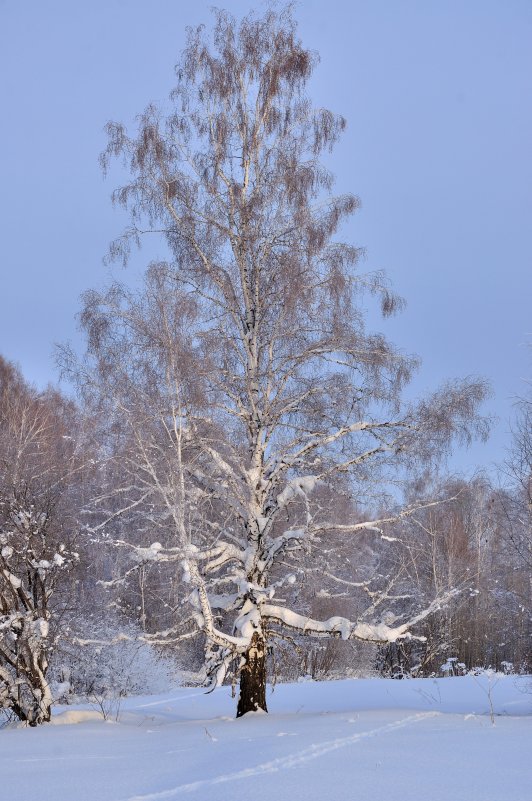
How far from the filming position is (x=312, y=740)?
5.90m

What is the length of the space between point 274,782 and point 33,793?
5.05ft

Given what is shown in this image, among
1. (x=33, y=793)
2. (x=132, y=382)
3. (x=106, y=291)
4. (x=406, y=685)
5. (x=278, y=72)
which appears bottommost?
(x=406, y=685)

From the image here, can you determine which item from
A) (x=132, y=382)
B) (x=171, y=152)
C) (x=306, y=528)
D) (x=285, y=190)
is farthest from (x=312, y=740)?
(x=171, y=152)

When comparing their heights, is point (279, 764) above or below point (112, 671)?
above

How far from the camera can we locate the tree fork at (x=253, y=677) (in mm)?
8594

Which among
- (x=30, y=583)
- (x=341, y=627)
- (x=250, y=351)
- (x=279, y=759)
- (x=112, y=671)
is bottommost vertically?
(x=112, y=671)

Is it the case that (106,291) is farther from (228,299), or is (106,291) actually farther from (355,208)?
(355,208)

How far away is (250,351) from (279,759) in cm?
543

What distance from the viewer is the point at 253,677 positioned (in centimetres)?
867

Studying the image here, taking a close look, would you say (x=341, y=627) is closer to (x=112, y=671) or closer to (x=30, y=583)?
(x=30, y=583)

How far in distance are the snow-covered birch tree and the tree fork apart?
0.07ft

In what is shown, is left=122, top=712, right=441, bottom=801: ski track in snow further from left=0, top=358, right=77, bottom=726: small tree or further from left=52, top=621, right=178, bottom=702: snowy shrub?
left=52, top=621, right=178, bottom=702: snowy shrub

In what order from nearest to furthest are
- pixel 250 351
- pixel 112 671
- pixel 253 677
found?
pixel 253 677 → pixel 250 351 → pixel 112 671

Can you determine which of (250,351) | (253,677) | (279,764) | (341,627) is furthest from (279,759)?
(250,351)
